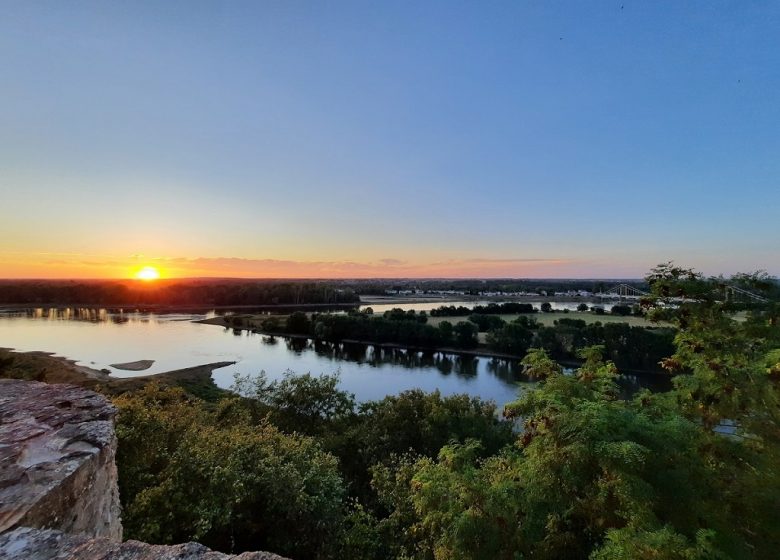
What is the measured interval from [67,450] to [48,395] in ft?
4.09

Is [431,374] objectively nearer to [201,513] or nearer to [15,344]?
[201,513]

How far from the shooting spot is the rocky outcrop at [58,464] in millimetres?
2104

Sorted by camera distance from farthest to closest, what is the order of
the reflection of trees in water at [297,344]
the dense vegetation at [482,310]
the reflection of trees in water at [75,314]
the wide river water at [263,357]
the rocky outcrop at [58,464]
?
the reflection of trees in water at [75,314], the dense vegetation at [482,310], the reflection of trees in water at [297,344], the wide river water at [263,357], the rocky outcrop at [58,464]

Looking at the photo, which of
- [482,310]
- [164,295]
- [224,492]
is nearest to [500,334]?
[482,310]

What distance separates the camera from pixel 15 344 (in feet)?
132

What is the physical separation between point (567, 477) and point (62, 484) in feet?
13.9

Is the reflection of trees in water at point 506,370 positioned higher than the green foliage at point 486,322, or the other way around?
the green foliage at point 486,322

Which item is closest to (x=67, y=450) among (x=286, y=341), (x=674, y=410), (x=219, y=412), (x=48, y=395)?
(x=48, y=395)

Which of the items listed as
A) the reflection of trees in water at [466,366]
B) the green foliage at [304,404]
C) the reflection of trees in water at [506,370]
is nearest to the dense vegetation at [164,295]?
the reflection of trees in water at [466,366]

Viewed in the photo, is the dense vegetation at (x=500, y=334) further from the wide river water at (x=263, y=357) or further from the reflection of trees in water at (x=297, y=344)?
the wide river water at (x=263, y=357)

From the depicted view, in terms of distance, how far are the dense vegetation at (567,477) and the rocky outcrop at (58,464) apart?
2988 mm

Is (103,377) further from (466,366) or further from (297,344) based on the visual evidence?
(466,366)

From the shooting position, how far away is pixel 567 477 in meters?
4.24

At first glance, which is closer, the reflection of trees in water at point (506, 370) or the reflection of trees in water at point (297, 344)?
the reflection of trees in water at point (506, 370)
